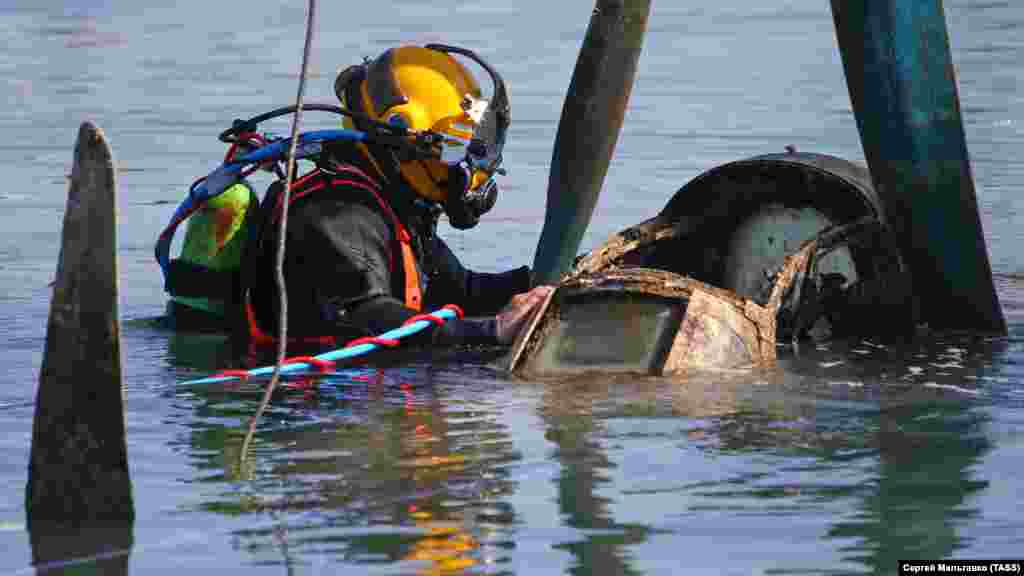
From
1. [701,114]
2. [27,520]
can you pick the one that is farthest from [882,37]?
[701,114]

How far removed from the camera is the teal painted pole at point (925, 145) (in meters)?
9.75

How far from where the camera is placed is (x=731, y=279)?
10133 mm

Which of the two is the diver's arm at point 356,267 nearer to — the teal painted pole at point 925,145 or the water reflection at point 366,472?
the water reflection at point 366,472

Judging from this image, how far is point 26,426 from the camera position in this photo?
7.98 m

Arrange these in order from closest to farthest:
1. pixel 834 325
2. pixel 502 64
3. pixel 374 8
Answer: pixel 834 325, pixel 502 64, pixel 374 8

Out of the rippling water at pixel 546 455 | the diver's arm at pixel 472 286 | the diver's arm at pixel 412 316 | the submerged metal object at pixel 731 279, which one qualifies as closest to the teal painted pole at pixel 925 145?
the submerged metal object at pixel 731 279

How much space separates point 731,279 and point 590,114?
1.83 m

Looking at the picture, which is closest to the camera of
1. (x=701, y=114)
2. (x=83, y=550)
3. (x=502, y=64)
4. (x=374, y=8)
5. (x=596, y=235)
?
(x=83, y=550)

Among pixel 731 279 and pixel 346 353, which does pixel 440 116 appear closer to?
pixel 346 353

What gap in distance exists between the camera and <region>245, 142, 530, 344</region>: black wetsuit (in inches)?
335

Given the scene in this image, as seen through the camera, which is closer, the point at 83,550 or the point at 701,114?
the point at 83,550

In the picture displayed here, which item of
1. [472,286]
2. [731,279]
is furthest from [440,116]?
[731,279]

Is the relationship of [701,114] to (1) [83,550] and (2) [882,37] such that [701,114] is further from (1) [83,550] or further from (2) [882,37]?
(1) [83,550]

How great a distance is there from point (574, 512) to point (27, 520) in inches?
60.4
